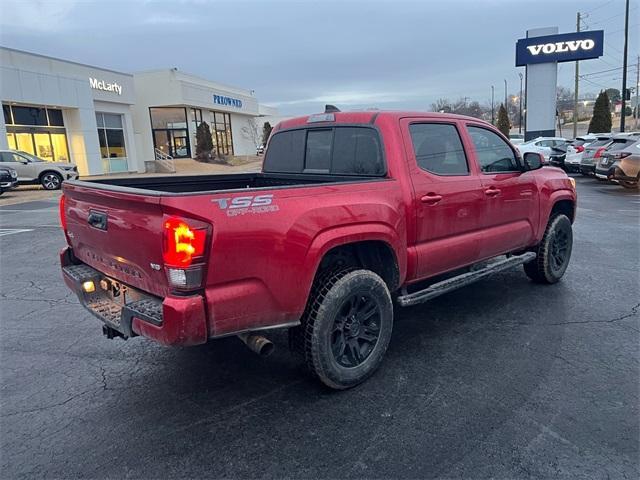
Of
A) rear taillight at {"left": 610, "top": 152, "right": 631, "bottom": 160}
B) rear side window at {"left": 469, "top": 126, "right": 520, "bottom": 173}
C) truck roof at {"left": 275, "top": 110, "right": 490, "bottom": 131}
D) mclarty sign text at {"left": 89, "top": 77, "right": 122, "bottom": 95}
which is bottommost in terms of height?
rear taillight at {"left": 610, "top": 152, "right": 631, "bottom": 160}

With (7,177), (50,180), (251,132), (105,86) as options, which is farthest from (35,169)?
(251,132)

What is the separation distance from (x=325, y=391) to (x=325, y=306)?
656 mm

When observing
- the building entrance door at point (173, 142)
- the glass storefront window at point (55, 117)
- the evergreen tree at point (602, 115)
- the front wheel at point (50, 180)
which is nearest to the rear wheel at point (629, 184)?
the evergreen tree at point (602, 115)

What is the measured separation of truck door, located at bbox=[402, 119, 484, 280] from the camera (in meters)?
3.86

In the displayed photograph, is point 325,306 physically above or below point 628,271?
above

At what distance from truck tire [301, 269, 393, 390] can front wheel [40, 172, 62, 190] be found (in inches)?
867

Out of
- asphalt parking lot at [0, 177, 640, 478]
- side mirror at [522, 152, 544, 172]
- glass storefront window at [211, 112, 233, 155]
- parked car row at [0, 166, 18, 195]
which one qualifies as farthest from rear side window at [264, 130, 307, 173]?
glass storefront window at [211, 112, 233, 155]

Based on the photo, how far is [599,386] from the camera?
3342mm

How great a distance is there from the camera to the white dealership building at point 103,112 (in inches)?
969

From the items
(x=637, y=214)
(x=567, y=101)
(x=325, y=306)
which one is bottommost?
(x=637, y=214)

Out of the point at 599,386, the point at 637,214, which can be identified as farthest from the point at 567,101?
the point at 599,386

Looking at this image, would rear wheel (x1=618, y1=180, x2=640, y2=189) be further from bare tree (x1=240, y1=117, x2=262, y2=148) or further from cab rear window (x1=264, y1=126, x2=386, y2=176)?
bare tree (x1=240, y1=117, x2=262, y2=148)

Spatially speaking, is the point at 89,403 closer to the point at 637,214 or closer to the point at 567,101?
the point at 637,214

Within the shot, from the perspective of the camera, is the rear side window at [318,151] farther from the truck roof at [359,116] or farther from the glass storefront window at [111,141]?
the glass storefront window at [111,141]
